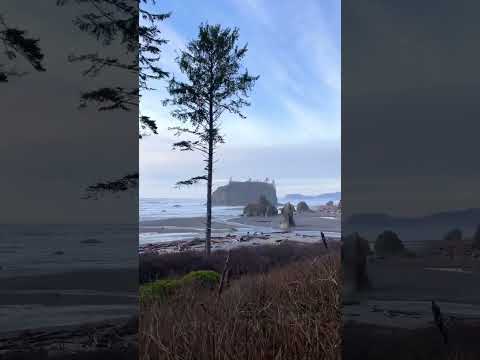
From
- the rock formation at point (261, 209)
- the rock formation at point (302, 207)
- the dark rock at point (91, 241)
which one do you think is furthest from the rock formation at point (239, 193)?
the dark rock at point (91, 241)

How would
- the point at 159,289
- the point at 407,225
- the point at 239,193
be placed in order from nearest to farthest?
the point at 407,225 → the point at 159,289 → the point at 239,193

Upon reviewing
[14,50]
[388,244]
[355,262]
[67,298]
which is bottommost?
[67,298]

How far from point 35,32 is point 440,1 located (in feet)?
8.56

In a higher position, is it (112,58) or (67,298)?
(112,58)

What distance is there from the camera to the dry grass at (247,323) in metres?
3.04

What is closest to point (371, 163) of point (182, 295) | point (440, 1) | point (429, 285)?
point (429, 285)

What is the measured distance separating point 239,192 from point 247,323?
1.81 metres

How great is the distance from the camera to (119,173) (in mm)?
2416

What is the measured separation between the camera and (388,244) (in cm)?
281

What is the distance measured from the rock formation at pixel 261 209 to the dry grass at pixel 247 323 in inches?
39.6

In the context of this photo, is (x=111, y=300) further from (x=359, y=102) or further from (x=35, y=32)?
(x=359, y=102)

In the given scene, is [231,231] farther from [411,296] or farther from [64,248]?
[64,248]

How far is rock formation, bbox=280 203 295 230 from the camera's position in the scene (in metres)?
5.04

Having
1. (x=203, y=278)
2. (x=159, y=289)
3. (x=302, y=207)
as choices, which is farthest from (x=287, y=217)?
(x=159, y=289)
